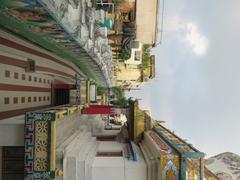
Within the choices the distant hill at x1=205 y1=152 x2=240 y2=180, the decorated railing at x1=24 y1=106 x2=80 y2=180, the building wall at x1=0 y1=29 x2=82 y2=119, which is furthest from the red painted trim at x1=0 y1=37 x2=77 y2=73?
the distant hill at x1=205 y1=152 x2=240 y2=180

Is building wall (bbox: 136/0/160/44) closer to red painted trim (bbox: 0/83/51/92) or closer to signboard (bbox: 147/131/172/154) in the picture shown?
red painted trim (bbox: 0/83/51/92)

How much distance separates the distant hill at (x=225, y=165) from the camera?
37.1ft

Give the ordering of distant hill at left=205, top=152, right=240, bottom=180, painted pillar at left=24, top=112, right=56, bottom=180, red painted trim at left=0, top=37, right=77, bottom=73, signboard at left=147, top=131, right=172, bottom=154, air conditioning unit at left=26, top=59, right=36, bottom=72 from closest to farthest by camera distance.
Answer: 1. painted pillar at left=24, top=112, right=56, bottom=180
2. red painted trim at left=0, top=37, right=77, bottom=73
3. signboard at left=147, top=131, right=172, bottom=154
4. air conditioning unit at left=26, top=59, right=36, bottom=72
5. distant hill at left=205, top=152, right=240, bottom=180

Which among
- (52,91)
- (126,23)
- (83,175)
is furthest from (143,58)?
(83,175)

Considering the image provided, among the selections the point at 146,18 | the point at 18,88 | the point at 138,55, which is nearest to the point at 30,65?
the point at 18,88

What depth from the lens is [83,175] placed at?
28.5ft

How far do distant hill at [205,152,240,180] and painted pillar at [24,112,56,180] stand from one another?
24.6 feet

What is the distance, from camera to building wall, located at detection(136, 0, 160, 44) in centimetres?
2653

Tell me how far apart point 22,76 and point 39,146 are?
3714mm

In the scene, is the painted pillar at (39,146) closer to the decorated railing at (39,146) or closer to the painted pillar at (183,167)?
the decorated railing at (39,146)

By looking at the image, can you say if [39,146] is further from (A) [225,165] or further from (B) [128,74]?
(B) [128,74]

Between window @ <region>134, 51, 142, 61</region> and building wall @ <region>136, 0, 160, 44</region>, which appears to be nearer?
building wall @ <region>136, 0, 160, 44</region>

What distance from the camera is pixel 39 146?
24.4 ft

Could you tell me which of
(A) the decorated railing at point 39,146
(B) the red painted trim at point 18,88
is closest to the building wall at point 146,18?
(B) the red painted trim at point 18,88
